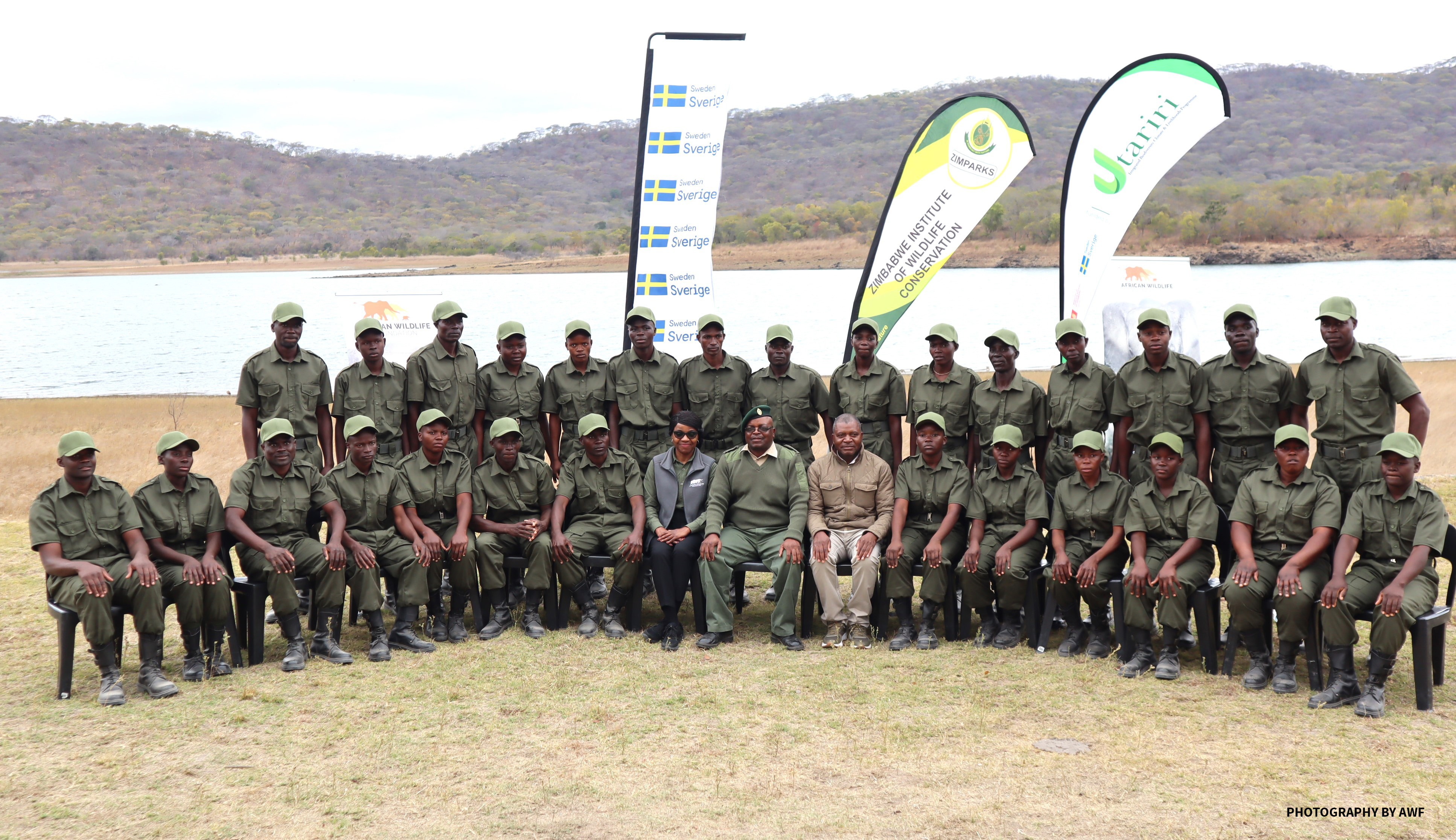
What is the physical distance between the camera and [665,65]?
8734 millimetres

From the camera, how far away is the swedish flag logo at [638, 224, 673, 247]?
8.88m

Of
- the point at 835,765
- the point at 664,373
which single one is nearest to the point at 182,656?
the point at 664,373

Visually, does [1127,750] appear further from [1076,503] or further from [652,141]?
[652,141]

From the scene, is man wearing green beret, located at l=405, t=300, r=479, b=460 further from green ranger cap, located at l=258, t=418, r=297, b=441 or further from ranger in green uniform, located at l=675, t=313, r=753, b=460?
ranger in green uniform, located at l=675, t=313, r=753, b=460

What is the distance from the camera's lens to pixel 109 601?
6.01 m

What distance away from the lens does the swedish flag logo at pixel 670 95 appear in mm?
8758

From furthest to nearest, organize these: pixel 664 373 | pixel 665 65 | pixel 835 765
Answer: pixel 665 65 < pixel 664 373 < pixel 835 765

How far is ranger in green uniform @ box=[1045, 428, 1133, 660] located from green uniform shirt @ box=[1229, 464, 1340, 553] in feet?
2.07

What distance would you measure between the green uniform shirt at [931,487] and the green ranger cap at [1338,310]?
7.05 ft

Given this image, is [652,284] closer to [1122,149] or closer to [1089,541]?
[1122,149]

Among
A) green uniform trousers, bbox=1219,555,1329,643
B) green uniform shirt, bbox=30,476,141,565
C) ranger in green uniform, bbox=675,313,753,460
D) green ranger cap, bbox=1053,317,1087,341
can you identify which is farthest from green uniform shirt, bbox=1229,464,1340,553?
green uniform shirt, bbox=30,476,141,565

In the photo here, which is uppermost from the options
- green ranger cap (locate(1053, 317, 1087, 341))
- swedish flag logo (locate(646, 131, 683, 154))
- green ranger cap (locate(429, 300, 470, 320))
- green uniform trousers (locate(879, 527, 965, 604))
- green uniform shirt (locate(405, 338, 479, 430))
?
swedish flag logo (locate(646, 131, 683, 154))

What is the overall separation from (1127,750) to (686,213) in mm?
5212

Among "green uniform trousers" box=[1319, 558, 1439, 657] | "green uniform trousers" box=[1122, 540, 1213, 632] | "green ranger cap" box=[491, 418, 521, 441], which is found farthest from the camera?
"green ranger cap" box=[491, 418, 521, 441]
